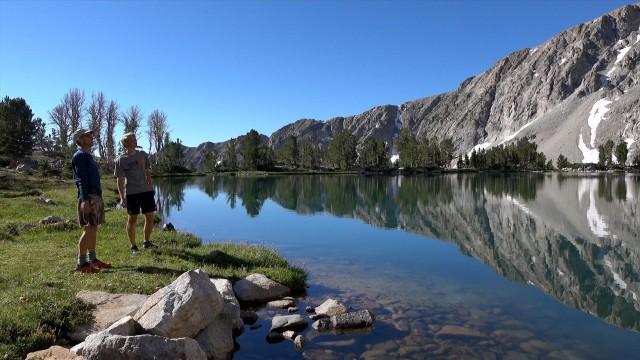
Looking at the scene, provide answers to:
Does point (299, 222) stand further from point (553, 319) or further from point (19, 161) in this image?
point (19, 161)

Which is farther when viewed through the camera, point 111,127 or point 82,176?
point 111,127

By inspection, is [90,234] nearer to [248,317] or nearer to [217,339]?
[248,317]

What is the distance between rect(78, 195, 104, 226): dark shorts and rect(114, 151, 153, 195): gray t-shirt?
247 cm

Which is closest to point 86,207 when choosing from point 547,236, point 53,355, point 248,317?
point 248,317

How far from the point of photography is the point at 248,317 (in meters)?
12.9

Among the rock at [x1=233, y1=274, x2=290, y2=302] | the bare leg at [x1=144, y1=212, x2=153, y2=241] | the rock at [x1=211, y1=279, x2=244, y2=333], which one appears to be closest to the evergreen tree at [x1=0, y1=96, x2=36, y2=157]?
the bare leg at [x1=144, y1=212, x2=153, y2=241]

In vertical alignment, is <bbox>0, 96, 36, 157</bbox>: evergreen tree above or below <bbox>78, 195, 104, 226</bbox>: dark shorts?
above

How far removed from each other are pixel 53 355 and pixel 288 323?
5694 mm

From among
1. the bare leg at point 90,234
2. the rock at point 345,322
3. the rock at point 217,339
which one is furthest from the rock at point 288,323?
the bare leg at point 90,234

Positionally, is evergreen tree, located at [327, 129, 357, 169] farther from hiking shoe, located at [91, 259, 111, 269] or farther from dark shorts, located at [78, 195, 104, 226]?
dark shorts, located at [78, 195, 104, 226]

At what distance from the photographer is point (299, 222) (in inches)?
1465

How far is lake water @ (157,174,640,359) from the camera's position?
11742 mm

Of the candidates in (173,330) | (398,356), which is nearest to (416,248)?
(398,356)

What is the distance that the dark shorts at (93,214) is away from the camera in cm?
1328
